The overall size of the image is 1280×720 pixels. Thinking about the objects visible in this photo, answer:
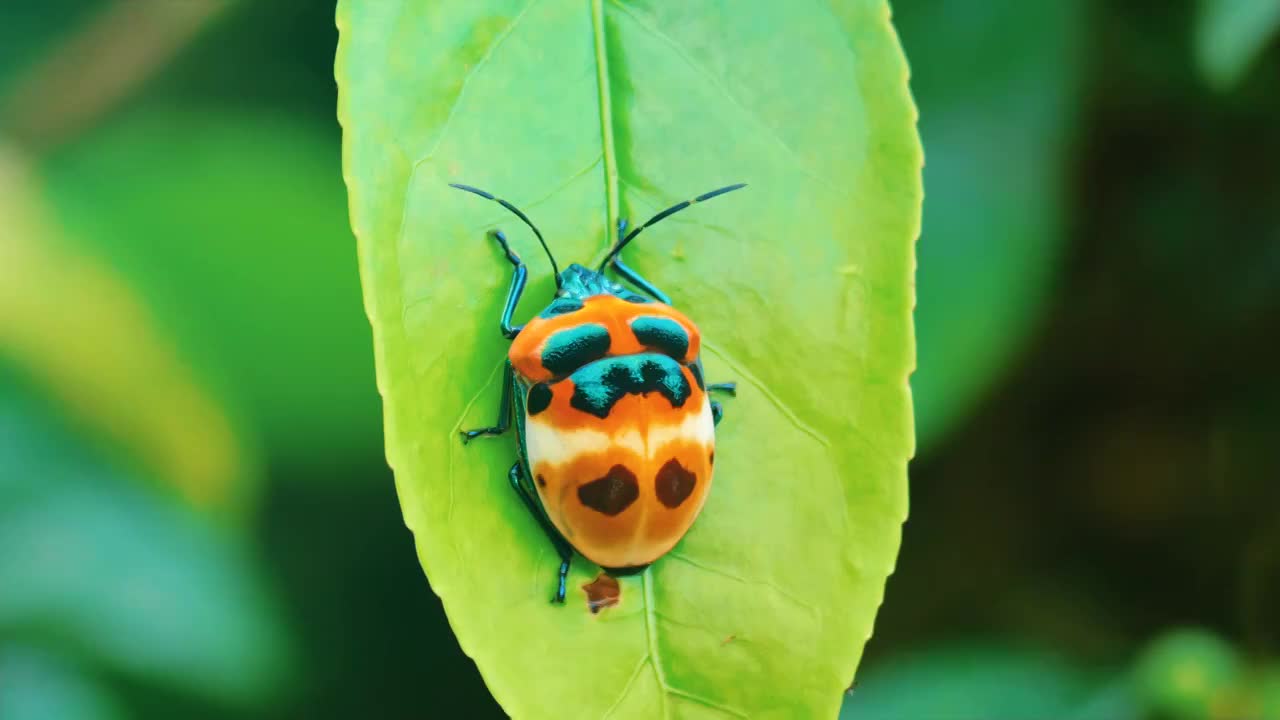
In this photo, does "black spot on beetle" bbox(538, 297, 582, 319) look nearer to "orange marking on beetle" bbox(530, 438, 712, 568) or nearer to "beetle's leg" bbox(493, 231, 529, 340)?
"beetle's leg" bbox(493, 231, 529, 340)

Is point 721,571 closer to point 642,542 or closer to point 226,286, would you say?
point 642,542

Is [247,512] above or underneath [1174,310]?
underneath

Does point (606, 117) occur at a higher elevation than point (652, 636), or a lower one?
higher

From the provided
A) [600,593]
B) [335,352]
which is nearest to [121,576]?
[335,352]

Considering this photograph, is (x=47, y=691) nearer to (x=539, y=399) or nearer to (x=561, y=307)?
(x=539, y=399)

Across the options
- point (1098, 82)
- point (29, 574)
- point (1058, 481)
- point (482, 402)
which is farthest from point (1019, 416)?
point (29, 574)

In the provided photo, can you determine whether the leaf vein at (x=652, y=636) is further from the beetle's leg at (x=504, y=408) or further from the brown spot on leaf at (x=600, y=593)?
the beetle's leg at (x=504, y=408)
